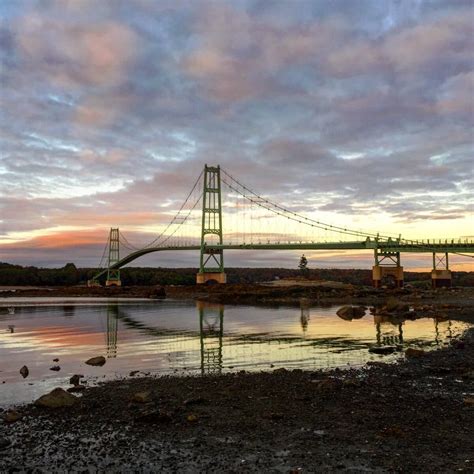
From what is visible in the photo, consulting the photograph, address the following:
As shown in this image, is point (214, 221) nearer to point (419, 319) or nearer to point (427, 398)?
point (419, 319)

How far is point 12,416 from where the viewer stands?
33.2ft

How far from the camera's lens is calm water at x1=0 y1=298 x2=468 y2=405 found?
52.9 feet

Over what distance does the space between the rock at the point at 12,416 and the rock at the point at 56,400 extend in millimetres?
635

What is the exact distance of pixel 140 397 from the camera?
445 inches

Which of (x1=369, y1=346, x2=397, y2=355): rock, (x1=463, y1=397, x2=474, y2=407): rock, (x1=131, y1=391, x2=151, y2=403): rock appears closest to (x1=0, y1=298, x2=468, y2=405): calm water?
(x1=369, y1=346, x2=397, y2=355): rock

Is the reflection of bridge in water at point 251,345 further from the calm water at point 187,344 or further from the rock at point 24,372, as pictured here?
the rock at point 24,372

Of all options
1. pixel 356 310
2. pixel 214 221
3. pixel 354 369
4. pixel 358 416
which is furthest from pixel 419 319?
pixel 214 221

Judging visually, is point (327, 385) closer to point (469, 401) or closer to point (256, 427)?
point (469, 401)

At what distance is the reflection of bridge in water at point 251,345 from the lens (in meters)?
17.5

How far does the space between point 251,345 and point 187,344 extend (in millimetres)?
3189

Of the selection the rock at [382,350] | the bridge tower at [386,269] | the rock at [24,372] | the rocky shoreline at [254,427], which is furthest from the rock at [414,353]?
the bridge tower at [386,269]

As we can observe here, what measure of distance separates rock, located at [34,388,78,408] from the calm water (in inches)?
52.7

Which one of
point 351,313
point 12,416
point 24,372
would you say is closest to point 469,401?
point 12,416

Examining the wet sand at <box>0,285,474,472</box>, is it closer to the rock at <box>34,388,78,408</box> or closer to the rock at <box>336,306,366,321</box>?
the rock at <box>34,388,78,408</box>
